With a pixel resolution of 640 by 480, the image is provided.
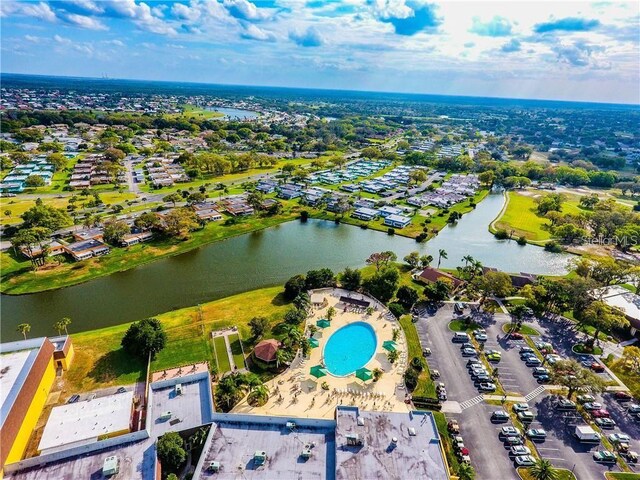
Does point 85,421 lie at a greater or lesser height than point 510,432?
greater

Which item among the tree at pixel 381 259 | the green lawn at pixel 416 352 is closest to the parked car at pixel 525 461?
the green lawn at pixel 416 352

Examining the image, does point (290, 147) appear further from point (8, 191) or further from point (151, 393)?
point (151, 393)

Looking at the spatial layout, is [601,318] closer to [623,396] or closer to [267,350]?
[623,396]

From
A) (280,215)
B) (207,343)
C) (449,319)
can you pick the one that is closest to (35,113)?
(280,215)

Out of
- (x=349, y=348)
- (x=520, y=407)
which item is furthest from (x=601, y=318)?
(x=349, y=348)

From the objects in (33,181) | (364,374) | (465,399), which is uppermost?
(33,181)

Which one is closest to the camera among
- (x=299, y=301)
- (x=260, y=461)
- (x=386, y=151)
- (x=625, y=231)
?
(x=260, y=461)
